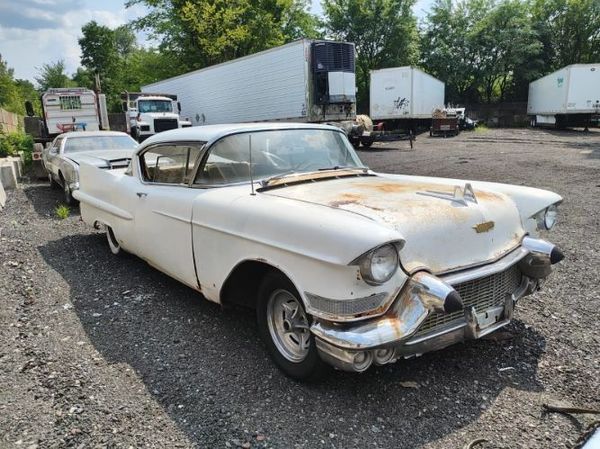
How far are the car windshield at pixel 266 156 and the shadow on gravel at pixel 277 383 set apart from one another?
3.94 feet

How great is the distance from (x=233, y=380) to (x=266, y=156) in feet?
5.63

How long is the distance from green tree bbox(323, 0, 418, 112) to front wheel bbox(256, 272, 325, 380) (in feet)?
127

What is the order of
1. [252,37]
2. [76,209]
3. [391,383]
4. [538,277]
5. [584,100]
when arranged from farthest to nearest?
[252,37] < [584,100] < [76,209] < [538,277] < [391,383]

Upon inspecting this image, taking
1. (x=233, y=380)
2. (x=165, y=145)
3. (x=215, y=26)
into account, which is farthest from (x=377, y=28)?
(x=233, y=380)

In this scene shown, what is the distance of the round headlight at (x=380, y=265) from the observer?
228cm

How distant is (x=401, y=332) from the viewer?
228 centimetres

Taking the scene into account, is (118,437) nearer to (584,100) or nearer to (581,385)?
(581,385)

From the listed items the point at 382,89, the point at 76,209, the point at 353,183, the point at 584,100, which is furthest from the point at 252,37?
the point at 353,183

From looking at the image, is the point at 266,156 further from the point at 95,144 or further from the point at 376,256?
the point at 95,144

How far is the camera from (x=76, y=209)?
27.9 ft

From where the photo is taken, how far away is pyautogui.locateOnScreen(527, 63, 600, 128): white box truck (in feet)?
80.1

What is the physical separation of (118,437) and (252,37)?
114 ft

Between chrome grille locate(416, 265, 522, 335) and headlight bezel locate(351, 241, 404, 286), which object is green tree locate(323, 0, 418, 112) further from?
headlight bezel locate(351, 241, 404, 286)

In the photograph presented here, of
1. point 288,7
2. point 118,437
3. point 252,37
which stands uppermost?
point 288,7
